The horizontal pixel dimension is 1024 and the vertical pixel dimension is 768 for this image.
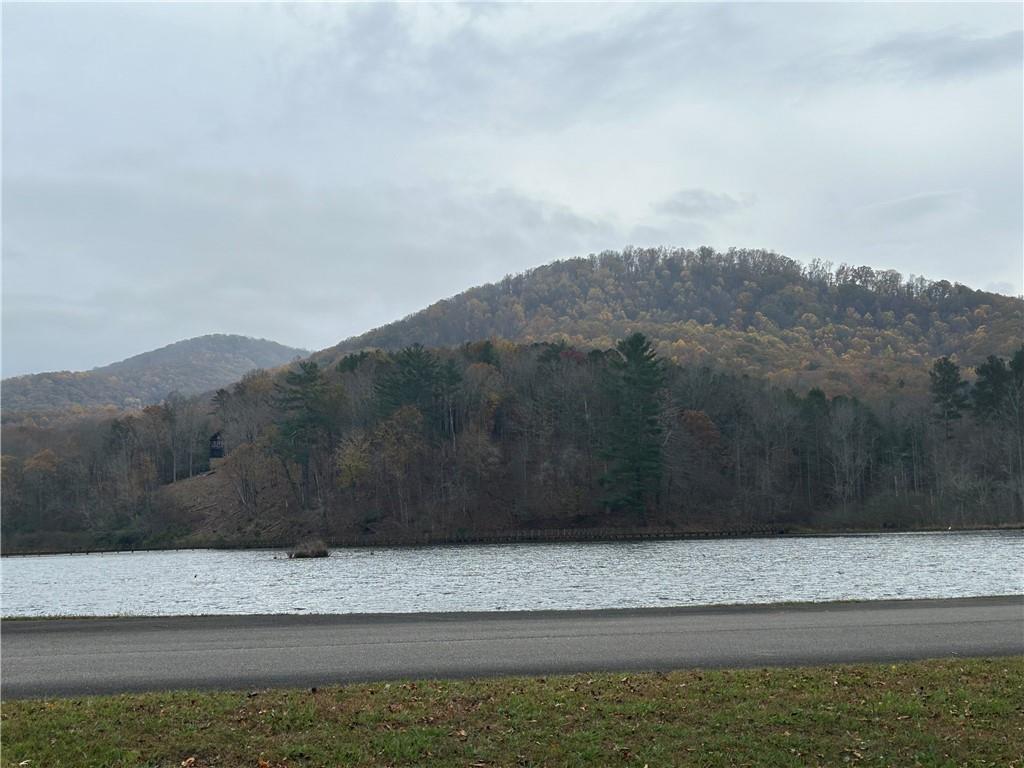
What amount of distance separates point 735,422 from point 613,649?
103 m

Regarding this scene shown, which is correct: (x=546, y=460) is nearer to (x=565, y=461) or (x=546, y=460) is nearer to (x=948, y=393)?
(x=565, y=461)

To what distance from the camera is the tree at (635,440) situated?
9925 centimetres

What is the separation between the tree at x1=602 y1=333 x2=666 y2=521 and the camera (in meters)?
99.2

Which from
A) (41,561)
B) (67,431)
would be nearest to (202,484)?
(41,561)

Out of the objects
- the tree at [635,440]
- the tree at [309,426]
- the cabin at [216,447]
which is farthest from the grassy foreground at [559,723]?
the cabin at [216,447]

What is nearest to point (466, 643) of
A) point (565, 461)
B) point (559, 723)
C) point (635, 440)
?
point (559, 723)

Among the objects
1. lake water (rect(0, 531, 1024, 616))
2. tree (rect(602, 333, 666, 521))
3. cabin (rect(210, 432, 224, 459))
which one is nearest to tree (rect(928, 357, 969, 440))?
lake water (rect(0, 531, 1024, 616))

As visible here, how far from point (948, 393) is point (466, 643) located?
101m

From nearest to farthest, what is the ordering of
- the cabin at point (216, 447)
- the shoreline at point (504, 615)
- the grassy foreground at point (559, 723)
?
the grassy foreground at point (559, 723)
the shoreline at point (504, 615)
the cabin at point (216, 447)

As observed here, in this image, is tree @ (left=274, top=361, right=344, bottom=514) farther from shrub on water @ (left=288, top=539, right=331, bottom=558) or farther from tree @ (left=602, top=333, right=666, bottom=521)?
tree @ (left=602, top=333, right=666, bottom=521)

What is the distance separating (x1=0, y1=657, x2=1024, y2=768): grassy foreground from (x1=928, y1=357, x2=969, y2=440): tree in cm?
9979

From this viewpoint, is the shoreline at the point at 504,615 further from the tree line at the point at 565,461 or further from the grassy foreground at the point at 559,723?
the tree line at the point at 565,461

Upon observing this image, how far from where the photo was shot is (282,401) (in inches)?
4333

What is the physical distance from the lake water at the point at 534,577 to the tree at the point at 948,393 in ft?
83.8
